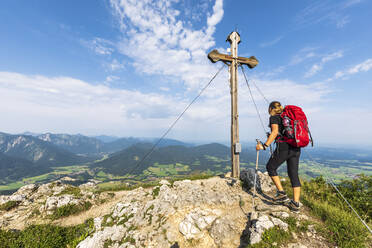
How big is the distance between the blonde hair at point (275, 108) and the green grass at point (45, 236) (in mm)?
9160

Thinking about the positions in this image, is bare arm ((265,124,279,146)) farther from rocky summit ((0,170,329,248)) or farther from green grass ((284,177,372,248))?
green grass ((284,177,372,248))

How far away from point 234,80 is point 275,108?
358 cm

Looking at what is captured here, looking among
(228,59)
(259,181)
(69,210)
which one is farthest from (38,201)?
(228,59)

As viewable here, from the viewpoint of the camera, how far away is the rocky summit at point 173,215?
4426 mm

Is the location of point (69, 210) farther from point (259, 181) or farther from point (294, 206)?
point (294, 206)

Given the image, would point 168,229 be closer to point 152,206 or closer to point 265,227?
point 152,206

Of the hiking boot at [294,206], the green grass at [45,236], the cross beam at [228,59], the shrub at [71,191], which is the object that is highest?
the cross beam at [228,59]

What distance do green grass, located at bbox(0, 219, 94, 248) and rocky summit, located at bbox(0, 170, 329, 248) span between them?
1.65 feet

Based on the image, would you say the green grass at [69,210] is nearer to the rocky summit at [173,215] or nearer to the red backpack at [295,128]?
the rocky summit at [173,215]

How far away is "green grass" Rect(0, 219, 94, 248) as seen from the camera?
5738 millimetres

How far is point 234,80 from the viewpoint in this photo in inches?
320

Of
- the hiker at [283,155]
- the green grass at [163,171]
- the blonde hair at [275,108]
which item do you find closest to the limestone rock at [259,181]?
the hiker at [283,155]

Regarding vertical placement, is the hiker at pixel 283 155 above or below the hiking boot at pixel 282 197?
above

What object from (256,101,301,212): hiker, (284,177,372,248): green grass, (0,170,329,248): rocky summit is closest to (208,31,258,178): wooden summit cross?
(0,170,329,248): rocky summit
